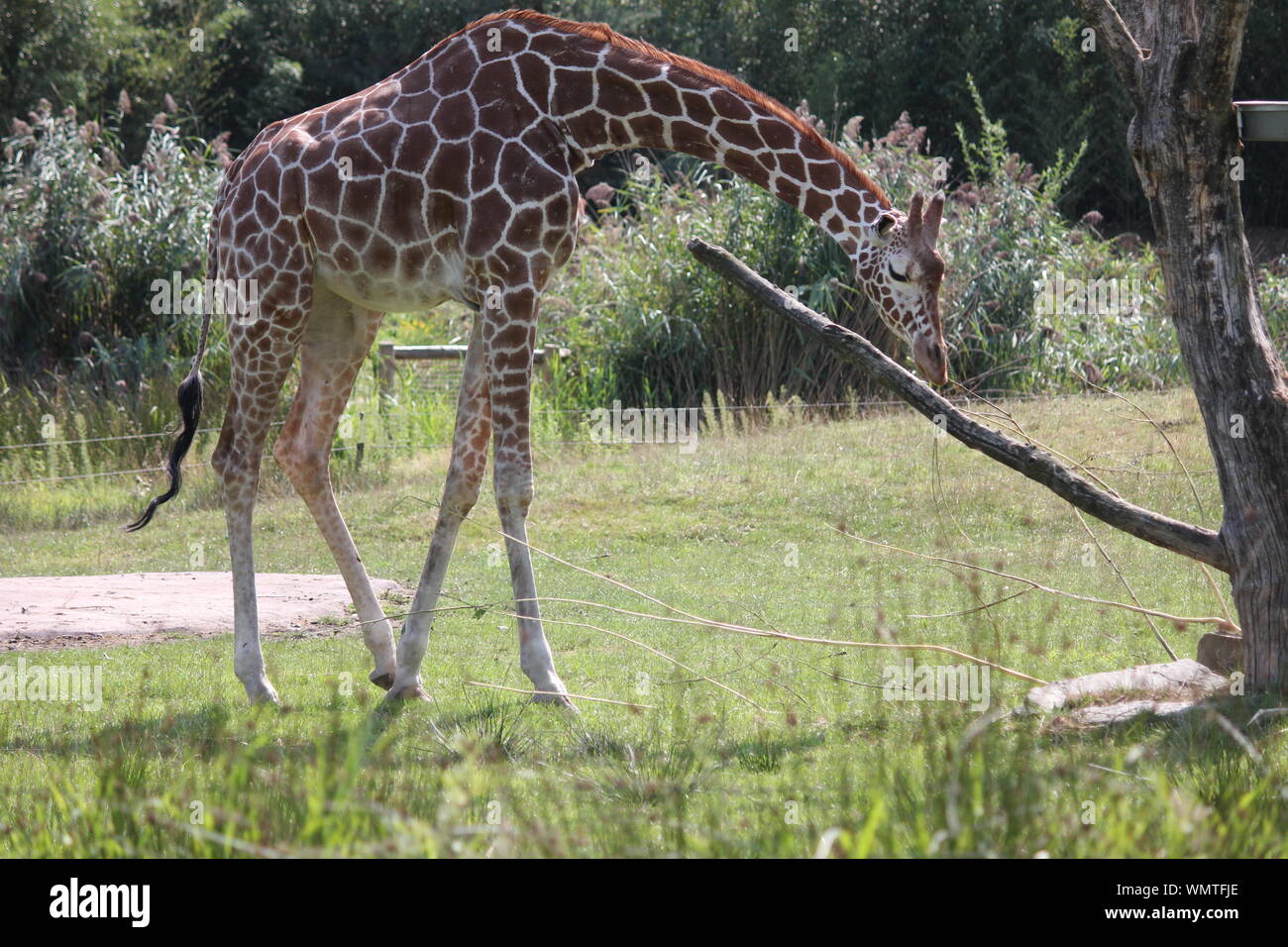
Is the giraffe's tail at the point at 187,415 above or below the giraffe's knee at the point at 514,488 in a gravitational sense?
above

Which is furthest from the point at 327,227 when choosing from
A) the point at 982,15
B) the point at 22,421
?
the point at 982,15

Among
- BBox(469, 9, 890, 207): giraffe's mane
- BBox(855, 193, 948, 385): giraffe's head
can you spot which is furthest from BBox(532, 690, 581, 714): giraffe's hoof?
BBox(469, 9, 890, 207): giraffe's mane

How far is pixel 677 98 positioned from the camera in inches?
248

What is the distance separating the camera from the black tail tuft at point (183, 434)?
281 inches

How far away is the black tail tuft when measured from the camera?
7145 mm

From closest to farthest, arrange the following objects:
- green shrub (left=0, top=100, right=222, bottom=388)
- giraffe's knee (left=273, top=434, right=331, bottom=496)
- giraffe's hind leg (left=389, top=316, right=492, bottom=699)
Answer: giraffe's hind leg (left=389, top=316, right=492, bottom=699) < giraffe's knee (left=273, top=434, right=331, bottom=496) < green shrub (left=0, top=100, right=222, bottom=388)

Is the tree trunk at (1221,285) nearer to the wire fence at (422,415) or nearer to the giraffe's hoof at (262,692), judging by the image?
the giraffe's hoof at (262,692)

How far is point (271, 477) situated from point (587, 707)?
8.40m

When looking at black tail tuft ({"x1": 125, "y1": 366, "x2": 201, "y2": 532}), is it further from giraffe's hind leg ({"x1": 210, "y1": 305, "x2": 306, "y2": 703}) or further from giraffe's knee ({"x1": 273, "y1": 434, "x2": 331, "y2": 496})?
giraffe's knee ({"x1": 273, "y1": 434, "x2": 331, "y2": 496})

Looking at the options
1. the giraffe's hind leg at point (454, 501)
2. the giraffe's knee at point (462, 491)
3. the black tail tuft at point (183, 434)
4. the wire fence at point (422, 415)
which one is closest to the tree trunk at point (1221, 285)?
the giraffe's hind leg at point (454, 501)

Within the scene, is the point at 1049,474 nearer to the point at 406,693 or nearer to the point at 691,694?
the point at 691,694

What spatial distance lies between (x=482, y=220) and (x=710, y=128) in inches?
45.8

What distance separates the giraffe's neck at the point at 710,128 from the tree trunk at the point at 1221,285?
148 centimetres
